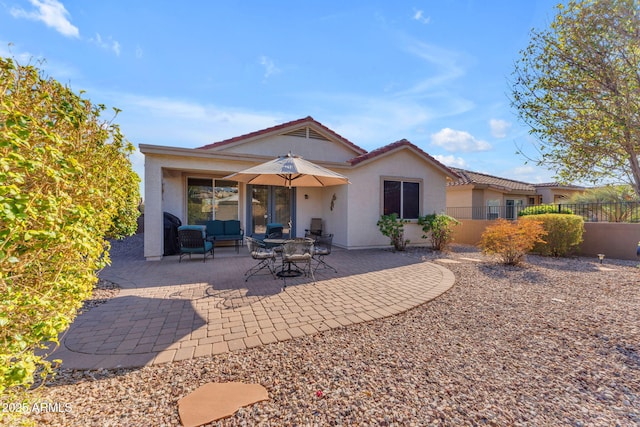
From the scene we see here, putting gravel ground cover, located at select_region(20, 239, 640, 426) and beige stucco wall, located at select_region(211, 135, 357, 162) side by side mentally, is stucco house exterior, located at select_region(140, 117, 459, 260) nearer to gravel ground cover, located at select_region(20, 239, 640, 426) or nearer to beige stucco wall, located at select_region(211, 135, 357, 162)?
beige stucco wall, located at select_region(211, 135, 357, 162)

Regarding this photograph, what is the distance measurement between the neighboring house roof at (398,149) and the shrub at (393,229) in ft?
7.90

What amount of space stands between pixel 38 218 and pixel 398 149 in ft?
35.4

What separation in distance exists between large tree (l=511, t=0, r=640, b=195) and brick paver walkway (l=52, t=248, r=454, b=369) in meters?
4.20

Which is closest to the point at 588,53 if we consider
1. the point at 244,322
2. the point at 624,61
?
the point at 624,61

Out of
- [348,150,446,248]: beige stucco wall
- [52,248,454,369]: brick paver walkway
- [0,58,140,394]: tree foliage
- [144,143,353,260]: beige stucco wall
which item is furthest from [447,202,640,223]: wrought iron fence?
[0,58,140,394]: tree foliage

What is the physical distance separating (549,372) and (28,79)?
5507 millimetres

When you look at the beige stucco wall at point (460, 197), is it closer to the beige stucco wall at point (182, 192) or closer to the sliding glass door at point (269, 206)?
the beige stucco wall at point (182, 192)

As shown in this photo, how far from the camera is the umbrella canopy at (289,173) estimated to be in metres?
5.75

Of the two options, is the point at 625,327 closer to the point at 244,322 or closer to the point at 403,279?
the point at 403,279

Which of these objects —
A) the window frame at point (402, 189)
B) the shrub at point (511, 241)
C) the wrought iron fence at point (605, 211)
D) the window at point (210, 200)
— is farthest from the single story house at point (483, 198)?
the window at point (210, 200)

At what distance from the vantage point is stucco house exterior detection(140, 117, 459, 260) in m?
10.2

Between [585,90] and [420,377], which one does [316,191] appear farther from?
[420,377]

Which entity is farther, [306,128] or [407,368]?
[306,128]

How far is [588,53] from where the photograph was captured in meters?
5.48
